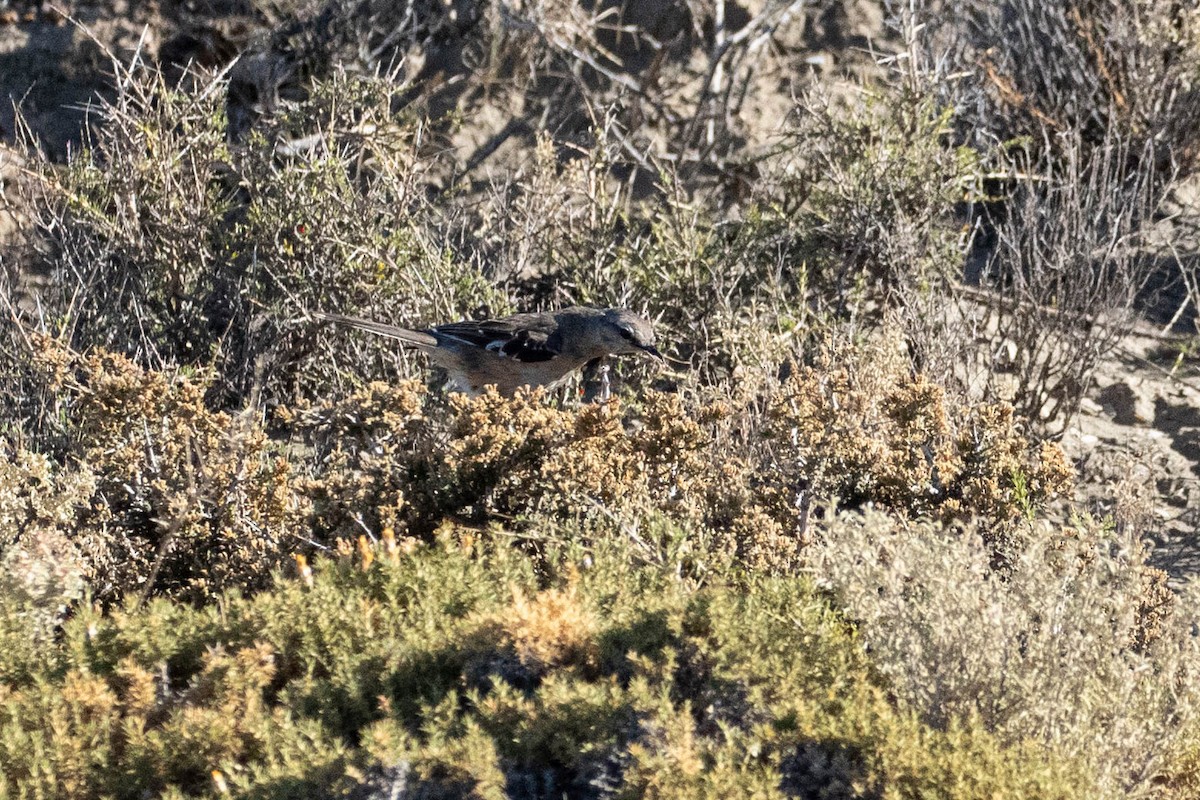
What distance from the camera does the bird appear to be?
21.0 feet

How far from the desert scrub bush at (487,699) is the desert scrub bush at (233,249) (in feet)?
8.23

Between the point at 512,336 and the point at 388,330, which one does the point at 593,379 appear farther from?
the point at 388,330

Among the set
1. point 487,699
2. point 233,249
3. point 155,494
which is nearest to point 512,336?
point 233,249

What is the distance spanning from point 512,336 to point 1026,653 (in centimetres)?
316

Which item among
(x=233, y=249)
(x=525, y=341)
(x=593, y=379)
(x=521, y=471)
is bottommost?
(x=593, y=379)

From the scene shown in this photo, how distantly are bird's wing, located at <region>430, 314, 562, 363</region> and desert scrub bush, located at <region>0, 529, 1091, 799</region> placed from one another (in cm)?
216

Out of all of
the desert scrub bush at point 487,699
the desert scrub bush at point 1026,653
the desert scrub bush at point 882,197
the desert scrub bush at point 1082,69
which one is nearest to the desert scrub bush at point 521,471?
the desert scrub bush at point 487,699

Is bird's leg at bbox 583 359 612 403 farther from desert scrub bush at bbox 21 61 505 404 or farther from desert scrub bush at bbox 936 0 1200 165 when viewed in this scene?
desert scrub bush at bbox 936 0 1200 165

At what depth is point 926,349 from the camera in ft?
19.7

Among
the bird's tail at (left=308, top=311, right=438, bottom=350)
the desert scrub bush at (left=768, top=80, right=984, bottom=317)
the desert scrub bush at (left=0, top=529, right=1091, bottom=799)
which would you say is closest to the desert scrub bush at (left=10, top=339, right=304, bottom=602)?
the desert scrub bush at (left=0, top=529, right=1091, bottom=799)

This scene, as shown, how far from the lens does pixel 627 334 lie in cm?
634

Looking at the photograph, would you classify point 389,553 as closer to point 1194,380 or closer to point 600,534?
point 600,534

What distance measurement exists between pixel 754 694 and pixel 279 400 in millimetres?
3959

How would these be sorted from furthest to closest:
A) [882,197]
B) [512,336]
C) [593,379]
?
[593,379], [882,197], [512,336]
